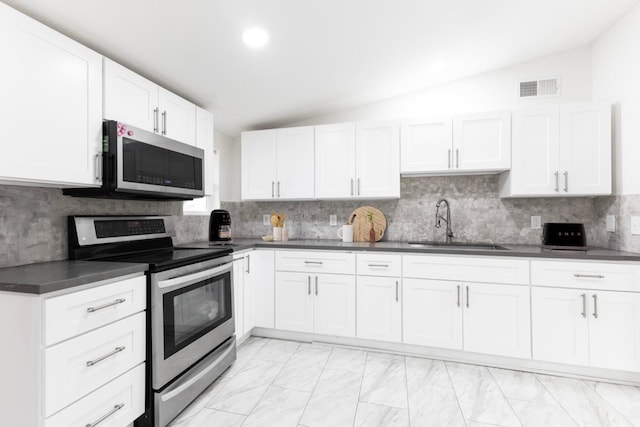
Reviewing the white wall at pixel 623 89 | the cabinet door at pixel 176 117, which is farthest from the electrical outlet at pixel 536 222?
the cabinet door at pixel 176 117

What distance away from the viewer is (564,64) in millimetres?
2793

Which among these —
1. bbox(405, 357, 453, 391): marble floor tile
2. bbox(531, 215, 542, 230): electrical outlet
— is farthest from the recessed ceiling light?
bbox(531, 215, 542, 230): electrical outlet

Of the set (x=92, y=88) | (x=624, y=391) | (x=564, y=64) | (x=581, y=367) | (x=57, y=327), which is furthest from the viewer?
(x=564, y=64)

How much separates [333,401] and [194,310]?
3.52 feet

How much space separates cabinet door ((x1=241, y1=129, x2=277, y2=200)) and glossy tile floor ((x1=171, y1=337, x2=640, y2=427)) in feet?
5.41

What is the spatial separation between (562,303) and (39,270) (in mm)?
3269

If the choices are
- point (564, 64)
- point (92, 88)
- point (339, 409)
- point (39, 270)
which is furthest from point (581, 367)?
point (92, 88)

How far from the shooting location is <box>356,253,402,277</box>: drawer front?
8.57ft

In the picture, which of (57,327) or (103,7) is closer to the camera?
(57,327)

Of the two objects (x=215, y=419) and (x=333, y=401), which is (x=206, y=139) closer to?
(x=215, y=419)

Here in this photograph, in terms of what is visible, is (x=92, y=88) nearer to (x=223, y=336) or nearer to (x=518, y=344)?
(x=223, y=336)

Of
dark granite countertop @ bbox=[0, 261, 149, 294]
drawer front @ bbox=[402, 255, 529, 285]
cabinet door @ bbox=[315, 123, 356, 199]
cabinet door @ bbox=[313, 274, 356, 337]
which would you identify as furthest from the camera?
cabinet door @ bbox=[315, 123, 356, 199]

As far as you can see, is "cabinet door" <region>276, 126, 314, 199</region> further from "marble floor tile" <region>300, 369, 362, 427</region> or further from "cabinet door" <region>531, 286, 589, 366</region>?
"cabinet door" <region>531, 286, 589, 366</region>

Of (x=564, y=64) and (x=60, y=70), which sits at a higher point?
(x=564, y=64)
